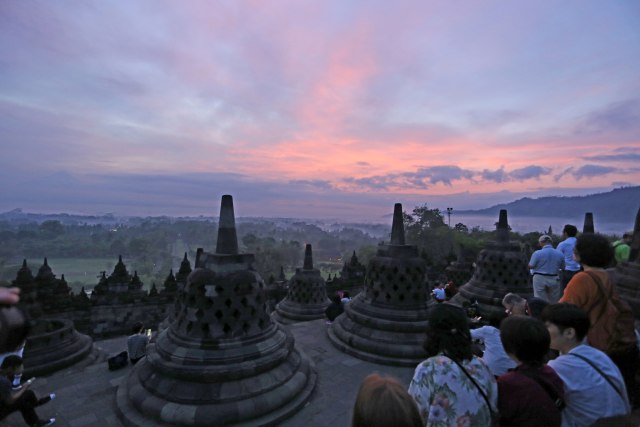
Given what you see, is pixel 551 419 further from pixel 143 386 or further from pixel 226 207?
pixel 143 386

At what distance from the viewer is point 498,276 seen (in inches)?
443

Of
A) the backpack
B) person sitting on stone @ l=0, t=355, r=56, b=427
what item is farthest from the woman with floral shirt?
person sitting on stone @ l=0, t=355, r=56, b=427

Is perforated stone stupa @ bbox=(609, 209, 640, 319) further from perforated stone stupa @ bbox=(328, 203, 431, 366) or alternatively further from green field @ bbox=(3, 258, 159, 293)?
green field @ bbox=(3, 258, 159, 293)

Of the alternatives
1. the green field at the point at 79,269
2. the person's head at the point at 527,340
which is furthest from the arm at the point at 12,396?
the green field at the point at 79,269

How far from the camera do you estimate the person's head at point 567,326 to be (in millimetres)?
2568

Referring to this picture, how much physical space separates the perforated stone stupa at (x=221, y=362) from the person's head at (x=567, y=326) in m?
4.20

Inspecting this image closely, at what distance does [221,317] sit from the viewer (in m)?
5.36

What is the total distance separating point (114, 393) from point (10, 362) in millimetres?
1726

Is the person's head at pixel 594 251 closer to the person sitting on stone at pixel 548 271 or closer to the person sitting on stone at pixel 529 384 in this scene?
the person sitting on stone at pixel 529 384

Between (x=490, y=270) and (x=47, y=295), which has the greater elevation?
(x=490, y=270)

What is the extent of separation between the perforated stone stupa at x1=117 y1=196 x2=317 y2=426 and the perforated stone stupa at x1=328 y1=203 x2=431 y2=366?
2.23m

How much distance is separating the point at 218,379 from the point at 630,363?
5522 millimetres

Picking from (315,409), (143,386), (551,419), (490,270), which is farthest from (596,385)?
(490,270)

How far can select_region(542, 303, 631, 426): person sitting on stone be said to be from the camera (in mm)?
2375
